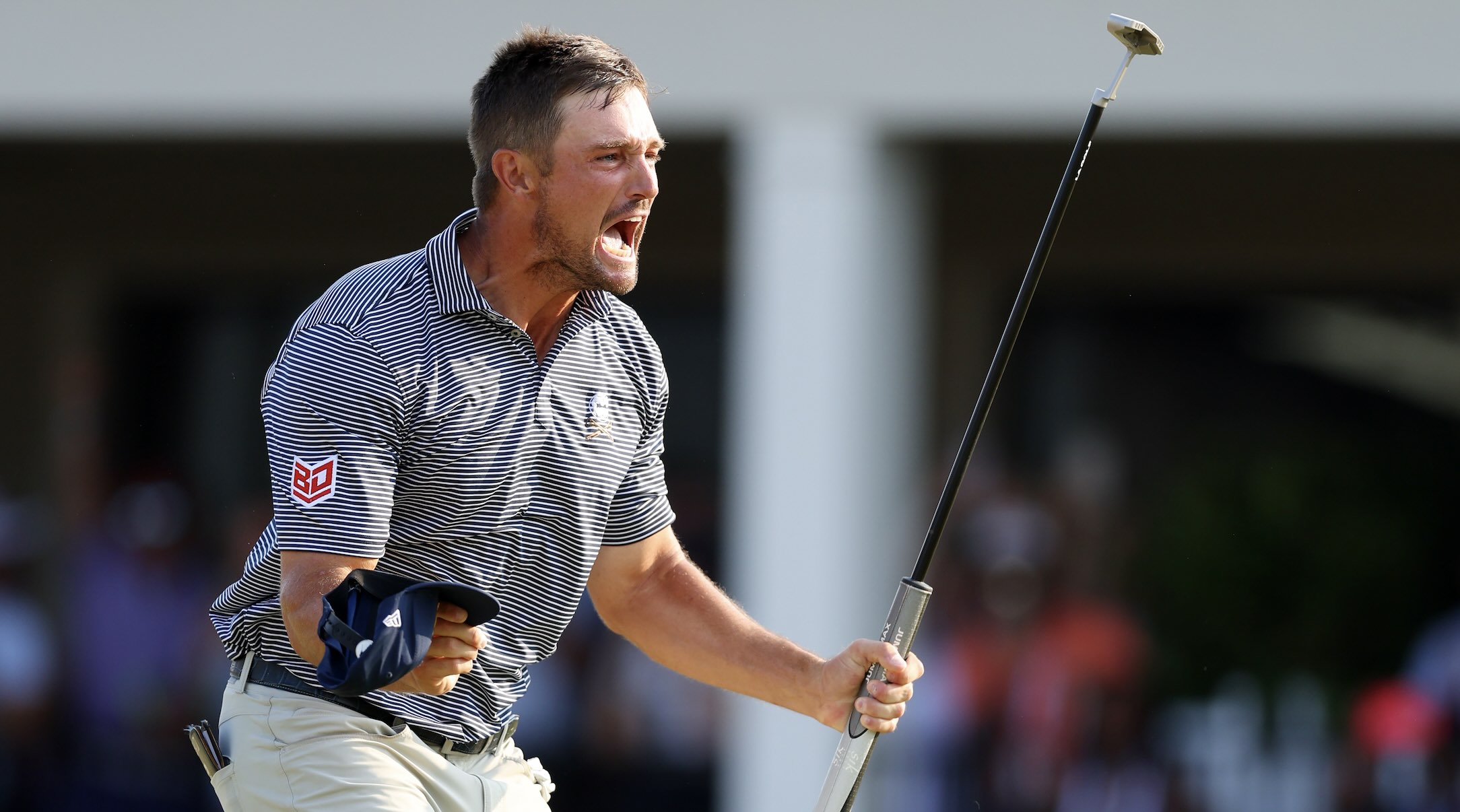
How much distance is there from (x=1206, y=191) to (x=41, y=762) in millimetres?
6624

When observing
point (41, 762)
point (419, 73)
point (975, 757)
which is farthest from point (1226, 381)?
point (41, 762)

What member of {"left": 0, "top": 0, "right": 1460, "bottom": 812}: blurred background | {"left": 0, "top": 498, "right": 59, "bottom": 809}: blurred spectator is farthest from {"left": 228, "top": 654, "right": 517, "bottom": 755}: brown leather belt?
{"left": 0, "top": 498, "right": 59, "bottom": 809}: blurred spectator

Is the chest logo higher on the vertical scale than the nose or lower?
lower

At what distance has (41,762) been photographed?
9867 millimetres

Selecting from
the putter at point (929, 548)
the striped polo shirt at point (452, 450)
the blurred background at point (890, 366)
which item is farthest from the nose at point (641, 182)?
the blurred background at point (890, 366)

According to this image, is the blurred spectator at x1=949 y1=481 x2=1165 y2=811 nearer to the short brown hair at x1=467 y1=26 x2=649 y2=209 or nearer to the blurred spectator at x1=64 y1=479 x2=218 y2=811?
the blurred spectator at x1=64 y1=479 x2=218 y2=811

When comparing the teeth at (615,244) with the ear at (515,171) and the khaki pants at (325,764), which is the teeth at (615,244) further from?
the khaki pants at (325,764)

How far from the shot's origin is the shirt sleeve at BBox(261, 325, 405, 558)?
9.02ft

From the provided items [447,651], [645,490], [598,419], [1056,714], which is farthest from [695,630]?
[1056,714]

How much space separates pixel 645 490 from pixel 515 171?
612 millimetres

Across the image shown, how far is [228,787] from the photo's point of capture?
3035 mm

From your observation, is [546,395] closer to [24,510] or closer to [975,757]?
[975,757]

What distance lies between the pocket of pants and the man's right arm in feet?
1.23

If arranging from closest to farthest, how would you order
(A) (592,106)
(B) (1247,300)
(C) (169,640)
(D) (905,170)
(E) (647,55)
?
(A) (592,106) < (E) (647,55) < (D) (905,170) < (C) (169,640) < (B) (1247,300)
